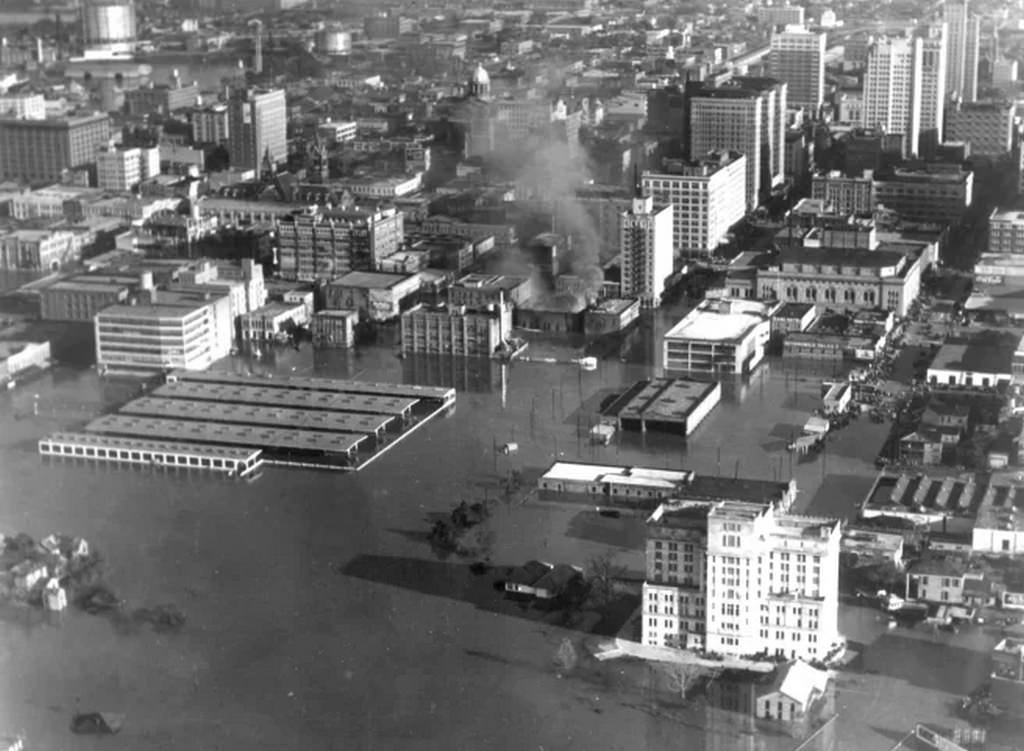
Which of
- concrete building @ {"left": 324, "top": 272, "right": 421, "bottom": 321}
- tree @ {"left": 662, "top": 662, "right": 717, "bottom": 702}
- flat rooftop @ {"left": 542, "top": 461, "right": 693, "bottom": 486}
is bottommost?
tree @ {"left": 662, "top": 662, "right": 717, "bottom": 702}

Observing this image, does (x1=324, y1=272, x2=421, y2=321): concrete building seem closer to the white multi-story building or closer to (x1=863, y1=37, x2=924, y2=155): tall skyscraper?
the white multi-story building

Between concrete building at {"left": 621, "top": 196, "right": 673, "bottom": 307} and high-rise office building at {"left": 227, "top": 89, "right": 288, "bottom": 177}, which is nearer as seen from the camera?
concrete building at {"left": 621, "top": 196, "right": 673, "bottom": 307}

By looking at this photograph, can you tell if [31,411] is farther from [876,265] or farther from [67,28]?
[67,28]

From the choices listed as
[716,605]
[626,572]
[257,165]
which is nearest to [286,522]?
[626,572]

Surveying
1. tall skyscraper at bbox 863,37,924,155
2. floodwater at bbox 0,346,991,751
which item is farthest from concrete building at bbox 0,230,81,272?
tall skyscraper at bbox 863,37,924,155

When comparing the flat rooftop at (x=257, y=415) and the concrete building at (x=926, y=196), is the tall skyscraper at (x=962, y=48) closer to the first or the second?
the concrete building at (x=926, y=196)

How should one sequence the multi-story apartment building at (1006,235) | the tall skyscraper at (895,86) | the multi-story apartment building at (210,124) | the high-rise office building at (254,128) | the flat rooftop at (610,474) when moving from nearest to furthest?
1. the flat rooftop at (610,474)
2. the multi-story apartment building at (1006,235)
3. the high-rise office building at (254,128)
4. the tall skyscraper at (895,86)
5. the multi-story apartment building at (210,124)

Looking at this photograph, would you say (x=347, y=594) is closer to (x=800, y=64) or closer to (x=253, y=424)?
(x=253, y=424)

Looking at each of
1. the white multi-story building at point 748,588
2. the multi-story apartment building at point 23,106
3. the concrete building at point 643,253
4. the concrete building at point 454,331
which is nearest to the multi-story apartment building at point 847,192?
the concrete building at point 643,253
